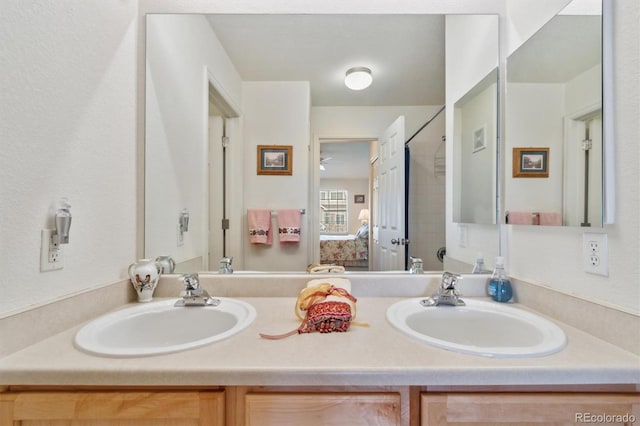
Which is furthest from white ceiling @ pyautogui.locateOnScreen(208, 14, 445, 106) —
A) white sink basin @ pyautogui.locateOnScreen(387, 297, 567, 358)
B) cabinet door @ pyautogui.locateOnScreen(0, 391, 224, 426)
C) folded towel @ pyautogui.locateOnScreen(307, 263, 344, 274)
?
cabinet door @ pyautogui.locateOnScreen(0, 391, 224, 426)

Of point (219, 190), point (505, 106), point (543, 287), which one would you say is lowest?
point (543, 287)

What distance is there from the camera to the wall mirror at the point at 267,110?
127 cm

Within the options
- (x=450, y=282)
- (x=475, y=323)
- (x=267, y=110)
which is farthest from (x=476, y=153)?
(x=267, y=110)

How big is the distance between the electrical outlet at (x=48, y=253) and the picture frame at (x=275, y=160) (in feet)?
2.45

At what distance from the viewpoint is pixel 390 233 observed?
54.1 inches

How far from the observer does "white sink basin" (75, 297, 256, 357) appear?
937 millimetres

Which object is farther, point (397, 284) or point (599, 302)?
point (397, 284)

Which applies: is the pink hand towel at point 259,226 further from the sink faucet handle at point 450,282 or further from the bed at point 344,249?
the sink faucet handle at point 450,282

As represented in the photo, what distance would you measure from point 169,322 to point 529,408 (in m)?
1.11

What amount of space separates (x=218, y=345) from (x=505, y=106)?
54.7 inches

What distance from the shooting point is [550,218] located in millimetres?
984

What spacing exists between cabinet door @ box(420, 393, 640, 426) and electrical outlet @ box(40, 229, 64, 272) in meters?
1.03

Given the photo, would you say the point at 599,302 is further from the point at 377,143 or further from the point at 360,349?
the point at 377,143

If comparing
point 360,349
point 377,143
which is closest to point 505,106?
A: point 377,143
